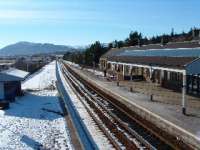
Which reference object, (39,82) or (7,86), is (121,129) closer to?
(7,86)

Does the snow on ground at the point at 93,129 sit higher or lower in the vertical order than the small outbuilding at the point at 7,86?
lower

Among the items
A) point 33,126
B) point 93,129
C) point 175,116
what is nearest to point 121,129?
point 93,129

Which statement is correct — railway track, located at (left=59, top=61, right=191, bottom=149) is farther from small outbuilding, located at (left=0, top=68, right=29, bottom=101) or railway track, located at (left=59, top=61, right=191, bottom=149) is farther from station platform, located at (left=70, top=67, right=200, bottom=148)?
small outbuilding, located at (left=0, top=68, right=29, bottom=101)

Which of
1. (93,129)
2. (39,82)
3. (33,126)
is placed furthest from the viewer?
(39,82)

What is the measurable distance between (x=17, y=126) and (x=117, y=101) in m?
11.7

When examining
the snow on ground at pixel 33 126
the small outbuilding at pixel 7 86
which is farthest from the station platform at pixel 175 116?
the small outbuilding at pixel 7 86

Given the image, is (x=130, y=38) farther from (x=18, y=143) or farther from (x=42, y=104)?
(x=18, y=143)

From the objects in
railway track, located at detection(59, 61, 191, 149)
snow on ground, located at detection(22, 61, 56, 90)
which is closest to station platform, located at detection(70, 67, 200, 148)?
railway track, located at detection(59, 61, 191, 149)

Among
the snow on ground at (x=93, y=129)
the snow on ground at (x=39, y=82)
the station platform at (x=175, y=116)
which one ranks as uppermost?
the station platform at (x=175, y=116)

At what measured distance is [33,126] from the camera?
21.4 metres

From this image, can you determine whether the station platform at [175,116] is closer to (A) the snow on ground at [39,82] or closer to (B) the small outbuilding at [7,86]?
(B) the small outbuilding at [7,86]

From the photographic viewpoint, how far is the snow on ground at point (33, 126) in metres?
17.1

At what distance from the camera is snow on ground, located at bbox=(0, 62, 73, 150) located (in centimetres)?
1709

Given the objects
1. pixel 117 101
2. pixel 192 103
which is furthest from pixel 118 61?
pixel 192 103
